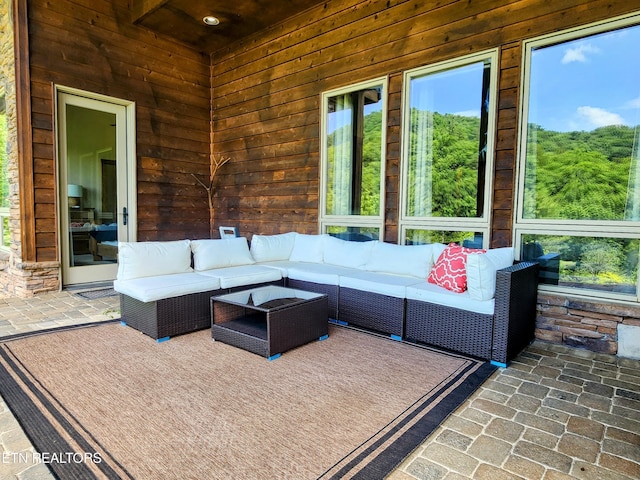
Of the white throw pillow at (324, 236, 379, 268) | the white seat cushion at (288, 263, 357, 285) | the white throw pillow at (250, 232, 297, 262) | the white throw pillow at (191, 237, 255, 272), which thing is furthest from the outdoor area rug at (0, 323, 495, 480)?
the white throw pillow at (250, 232, 297, 262)

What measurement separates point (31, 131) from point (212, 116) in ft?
8.39

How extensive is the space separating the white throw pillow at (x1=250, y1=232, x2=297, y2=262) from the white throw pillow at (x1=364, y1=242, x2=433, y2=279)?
3.81 feet

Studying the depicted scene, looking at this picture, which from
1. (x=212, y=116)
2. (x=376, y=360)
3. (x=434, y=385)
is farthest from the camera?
(x=212, y=116)

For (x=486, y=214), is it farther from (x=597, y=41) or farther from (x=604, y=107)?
(x=597, y=41)

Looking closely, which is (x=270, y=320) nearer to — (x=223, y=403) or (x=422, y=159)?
(x=223, y=403)

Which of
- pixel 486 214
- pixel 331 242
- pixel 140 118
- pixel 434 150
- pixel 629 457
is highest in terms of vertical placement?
pixel 140 118

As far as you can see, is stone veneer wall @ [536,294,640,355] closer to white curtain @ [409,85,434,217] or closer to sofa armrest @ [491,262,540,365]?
sofa armrest @ [491,262,540,365]

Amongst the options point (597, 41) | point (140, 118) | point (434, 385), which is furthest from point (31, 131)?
point (597, 41)

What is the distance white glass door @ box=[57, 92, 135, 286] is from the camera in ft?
16.2

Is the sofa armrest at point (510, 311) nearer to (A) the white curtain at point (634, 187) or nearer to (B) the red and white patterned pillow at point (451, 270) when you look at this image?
(B) the red and white patterned pillow at point (451, 270)

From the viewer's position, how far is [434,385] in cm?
245

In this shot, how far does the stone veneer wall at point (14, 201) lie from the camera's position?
14.8 ft

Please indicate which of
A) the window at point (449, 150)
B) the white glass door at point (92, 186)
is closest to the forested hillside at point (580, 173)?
the window at point (449, 150)

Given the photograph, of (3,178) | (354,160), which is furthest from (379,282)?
(3,178)
